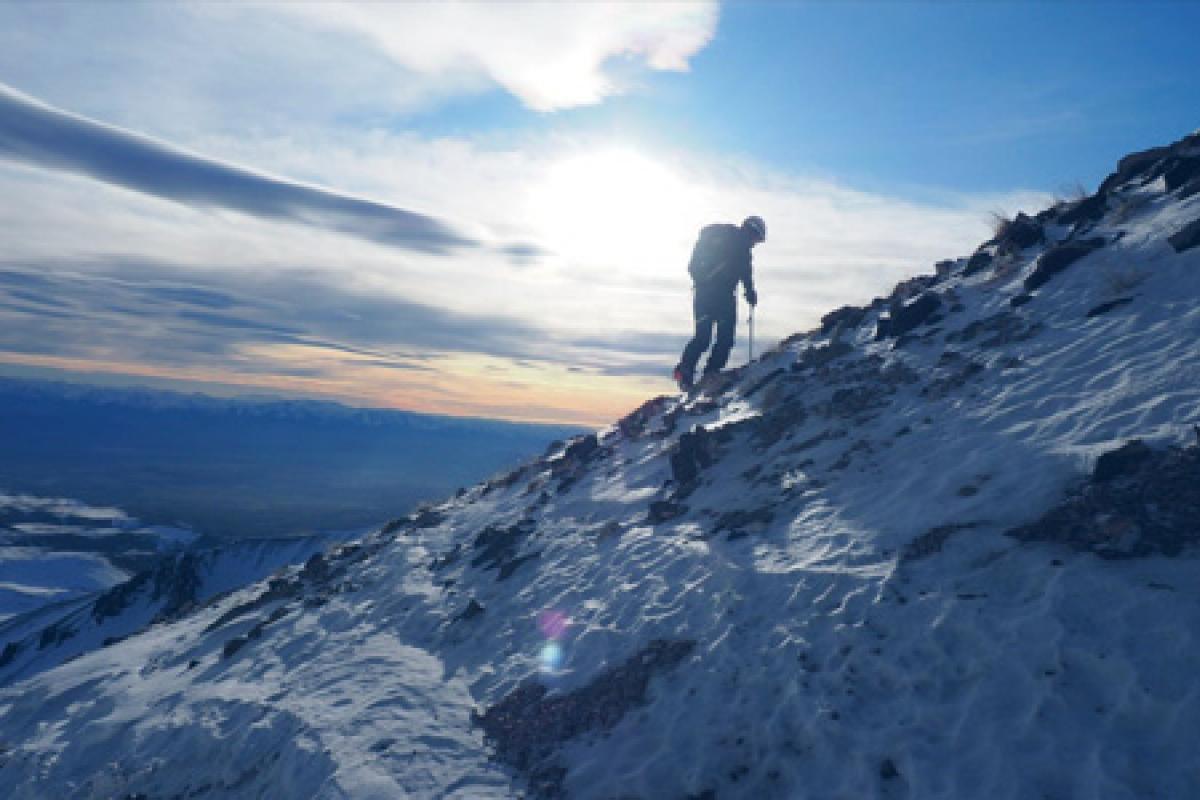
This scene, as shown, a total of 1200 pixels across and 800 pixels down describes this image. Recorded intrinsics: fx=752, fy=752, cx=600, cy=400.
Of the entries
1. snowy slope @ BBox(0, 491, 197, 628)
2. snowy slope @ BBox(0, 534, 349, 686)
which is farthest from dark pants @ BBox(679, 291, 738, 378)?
snowy slope @ BBox(0, 491, 197, 628)

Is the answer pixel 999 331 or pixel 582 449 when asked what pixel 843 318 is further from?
pixel 582 449

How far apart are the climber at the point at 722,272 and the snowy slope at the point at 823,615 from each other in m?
3.25

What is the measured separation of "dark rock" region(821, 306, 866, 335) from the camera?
1786 cm

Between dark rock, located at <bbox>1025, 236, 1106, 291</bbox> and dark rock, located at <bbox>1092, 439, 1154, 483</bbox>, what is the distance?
22.3 feet

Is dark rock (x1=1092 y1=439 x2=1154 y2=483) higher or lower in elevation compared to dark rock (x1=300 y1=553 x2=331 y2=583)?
higher

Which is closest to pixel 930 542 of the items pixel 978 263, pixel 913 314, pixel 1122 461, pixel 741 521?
pixel 1122 461

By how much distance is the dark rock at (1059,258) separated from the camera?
44.1 ft

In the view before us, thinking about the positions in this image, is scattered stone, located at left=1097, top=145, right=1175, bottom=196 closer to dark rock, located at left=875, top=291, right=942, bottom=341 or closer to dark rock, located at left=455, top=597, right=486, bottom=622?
Answer: dark rock, located at left=875, top=291, right=942, bottom=341

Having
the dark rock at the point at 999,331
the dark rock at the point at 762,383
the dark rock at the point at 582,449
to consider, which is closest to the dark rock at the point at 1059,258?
the dark rock at the point at 999,331

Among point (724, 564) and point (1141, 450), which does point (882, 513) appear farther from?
point (1141, 450)

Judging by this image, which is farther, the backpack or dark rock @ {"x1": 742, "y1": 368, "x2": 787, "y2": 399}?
the backpack

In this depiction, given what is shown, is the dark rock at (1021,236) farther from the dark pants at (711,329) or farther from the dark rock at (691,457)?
the dark rock at (691,457)

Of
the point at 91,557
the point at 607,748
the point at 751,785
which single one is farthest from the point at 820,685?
the point at 91,557

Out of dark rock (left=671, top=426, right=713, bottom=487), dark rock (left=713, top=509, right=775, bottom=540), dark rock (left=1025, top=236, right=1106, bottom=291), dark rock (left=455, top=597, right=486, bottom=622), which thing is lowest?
dark rock (left=455, top=597, right=486, bottom=622)
